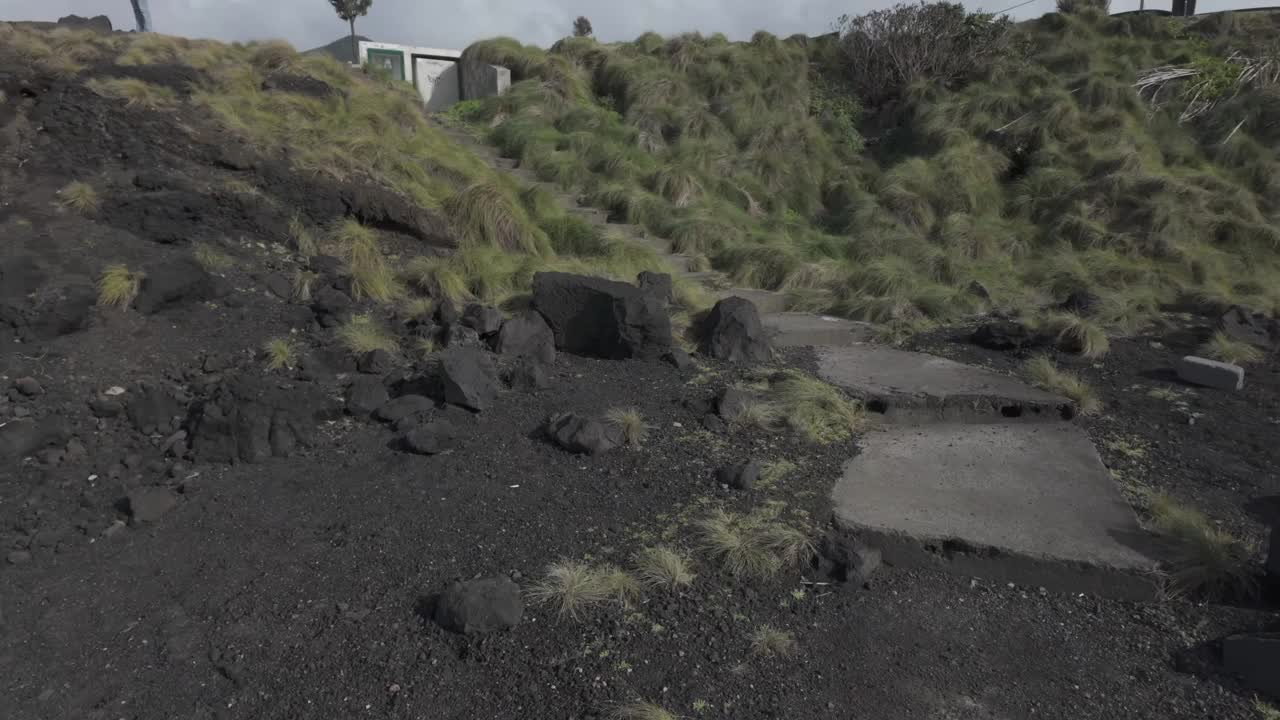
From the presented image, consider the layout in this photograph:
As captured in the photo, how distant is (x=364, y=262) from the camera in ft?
23.5

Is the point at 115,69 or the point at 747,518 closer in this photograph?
the point at 747,518

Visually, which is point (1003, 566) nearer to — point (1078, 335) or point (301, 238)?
point (1078, 335)

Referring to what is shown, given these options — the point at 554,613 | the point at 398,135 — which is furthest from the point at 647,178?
the point at 554,613

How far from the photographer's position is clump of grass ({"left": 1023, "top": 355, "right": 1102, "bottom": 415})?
5.28 m

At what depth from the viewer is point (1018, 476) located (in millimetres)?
4270

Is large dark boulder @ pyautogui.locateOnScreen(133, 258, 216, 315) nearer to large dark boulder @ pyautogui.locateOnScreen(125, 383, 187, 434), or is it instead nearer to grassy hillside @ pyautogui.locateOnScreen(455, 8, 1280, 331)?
large dark boulder @ pyautogui.locateOnScreen(125, 383, 187, 434)

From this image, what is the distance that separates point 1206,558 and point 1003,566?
80 centimetres

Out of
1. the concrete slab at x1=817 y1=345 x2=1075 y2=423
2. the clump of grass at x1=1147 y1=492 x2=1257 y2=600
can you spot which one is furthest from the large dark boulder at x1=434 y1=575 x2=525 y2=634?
the concrete slab at x1=817 y1=345 x2=1075 y2=423

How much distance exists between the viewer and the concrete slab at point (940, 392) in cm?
526

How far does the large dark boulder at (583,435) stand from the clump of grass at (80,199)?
466 centimetres

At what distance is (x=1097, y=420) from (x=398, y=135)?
871cm

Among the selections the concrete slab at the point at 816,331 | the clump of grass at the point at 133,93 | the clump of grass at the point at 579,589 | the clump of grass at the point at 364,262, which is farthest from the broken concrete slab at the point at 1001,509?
the clump of grass at the point at 133,93

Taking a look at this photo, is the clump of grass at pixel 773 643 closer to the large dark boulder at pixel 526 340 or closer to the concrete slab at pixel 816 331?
the large dark boulder at pixel 526 340

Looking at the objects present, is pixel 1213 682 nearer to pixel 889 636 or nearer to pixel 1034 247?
pixel 889 636
